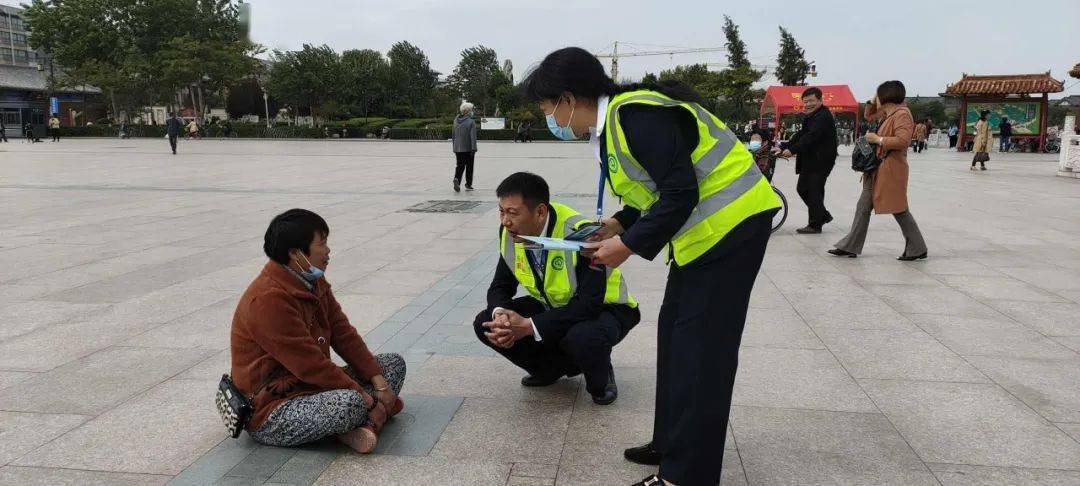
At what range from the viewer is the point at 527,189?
2908 mm

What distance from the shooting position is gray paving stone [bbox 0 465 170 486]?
8.20 ft

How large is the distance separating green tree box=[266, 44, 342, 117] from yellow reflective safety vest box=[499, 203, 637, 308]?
5305 cm

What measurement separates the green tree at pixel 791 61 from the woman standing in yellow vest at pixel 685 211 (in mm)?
66283

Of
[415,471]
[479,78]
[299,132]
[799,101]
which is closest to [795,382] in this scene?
[415,471]

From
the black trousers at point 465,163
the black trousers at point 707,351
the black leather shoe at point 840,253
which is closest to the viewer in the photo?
the black trousers at point 707,351

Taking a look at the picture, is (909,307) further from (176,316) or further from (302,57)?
(302,57)

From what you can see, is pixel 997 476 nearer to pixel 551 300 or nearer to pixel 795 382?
pixel 795 382

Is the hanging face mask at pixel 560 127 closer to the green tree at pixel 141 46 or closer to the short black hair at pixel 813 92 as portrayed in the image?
the short black hair at pixel 813 92

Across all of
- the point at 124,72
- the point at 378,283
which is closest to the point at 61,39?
the point at 124,72

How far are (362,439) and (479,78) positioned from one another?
67.5 metres

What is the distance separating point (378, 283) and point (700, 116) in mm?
3832

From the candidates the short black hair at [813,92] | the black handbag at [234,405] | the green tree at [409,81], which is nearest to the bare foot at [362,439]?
the black handbag at [234,405]

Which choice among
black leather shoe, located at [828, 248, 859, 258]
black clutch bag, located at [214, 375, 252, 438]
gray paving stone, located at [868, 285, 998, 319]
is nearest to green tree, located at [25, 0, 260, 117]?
black leather shoe, located at [828, 248, 859, 258]

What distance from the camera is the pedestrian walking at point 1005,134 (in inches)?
1098
